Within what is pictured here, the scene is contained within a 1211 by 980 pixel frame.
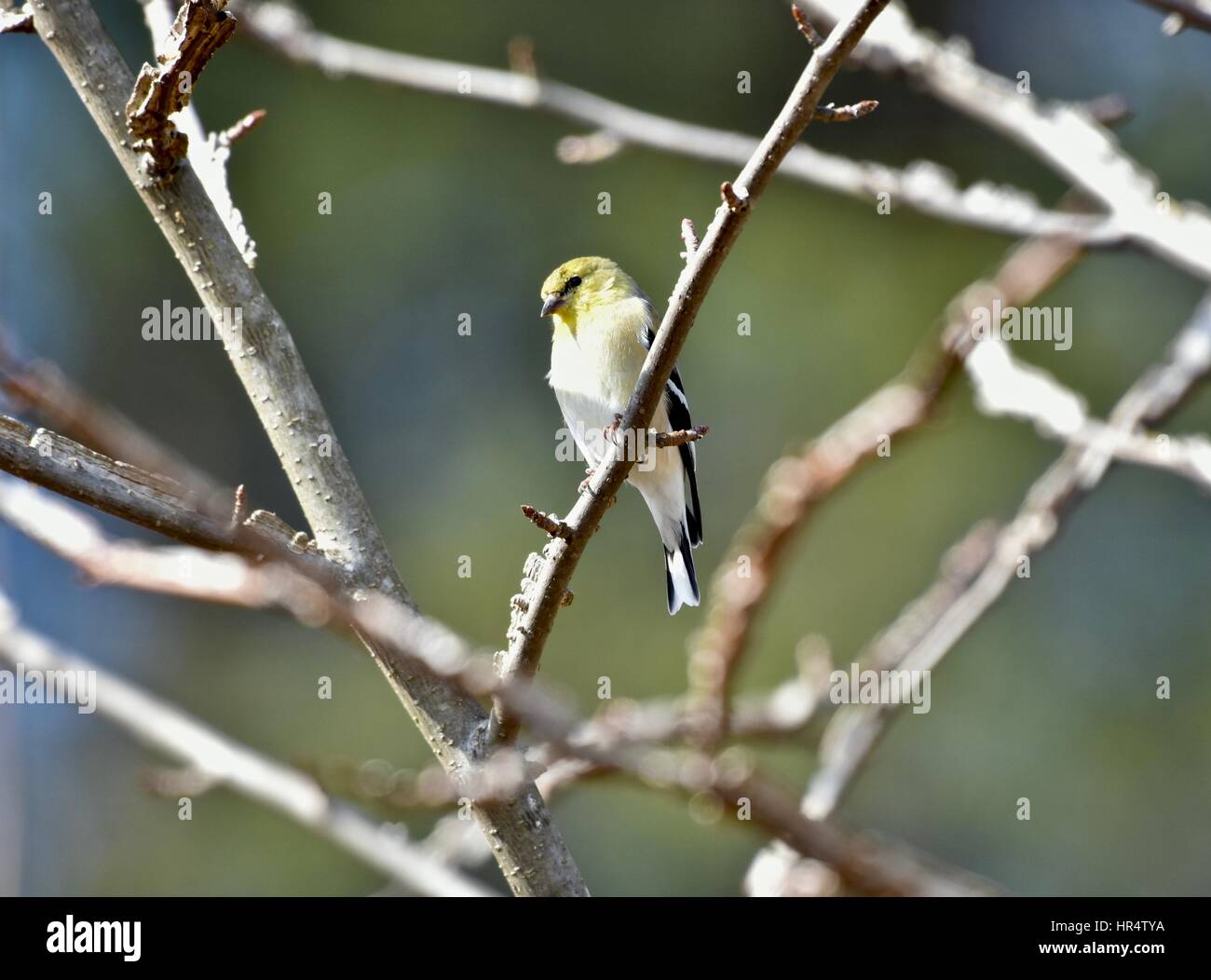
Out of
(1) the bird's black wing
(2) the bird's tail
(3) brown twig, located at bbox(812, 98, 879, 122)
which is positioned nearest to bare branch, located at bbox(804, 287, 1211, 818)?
(3) brown twig, located at bbox(812, 98, 879, 122)

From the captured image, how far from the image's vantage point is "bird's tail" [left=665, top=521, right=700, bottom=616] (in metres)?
3.92

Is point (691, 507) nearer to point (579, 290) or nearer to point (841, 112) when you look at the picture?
point (579, 290)

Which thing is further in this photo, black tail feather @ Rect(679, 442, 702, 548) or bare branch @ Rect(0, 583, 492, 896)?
black tail feather @ Rect(679, 442, 702, 548)

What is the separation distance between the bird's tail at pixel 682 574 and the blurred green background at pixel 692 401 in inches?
150

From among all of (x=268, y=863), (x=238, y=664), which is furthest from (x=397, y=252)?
(x=268, y=863)

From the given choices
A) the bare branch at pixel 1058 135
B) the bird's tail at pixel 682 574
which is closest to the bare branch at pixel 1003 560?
the bare branch at pixel 1058 135

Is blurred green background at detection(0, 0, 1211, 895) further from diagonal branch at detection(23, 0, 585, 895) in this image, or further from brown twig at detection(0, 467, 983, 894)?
brown twig at detection(0, 467, 983, 894)

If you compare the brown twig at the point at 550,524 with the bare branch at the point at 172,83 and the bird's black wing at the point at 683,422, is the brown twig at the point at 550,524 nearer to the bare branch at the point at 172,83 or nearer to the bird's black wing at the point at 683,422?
the bare branch at the point at 172,83

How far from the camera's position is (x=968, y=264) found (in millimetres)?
9664

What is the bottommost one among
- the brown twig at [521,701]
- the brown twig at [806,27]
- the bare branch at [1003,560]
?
the brown twig at [521,701]

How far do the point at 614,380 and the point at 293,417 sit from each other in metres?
1.77

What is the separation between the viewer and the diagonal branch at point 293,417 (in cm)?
173

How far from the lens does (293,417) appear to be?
1901 mm

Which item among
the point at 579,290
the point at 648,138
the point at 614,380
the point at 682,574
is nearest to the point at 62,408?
the point at 648,138
